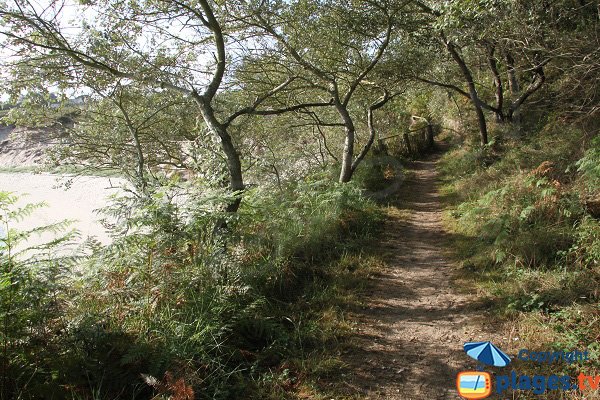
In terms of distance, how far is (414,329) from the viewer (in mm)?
4039

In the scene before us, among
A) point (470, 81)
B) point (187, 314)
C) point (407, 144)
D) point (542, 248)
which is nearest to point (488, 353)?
point (542, 248)

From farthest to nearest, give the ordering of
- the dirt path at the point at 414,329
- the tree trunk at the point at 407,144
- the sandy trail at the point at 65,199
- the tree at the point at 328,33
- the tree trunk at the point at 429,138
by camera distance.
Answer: the tree trunk at the point at 429,138, the tree trunk at the point at 407,144, the sandy trail at the point at 65,199, the tree at the point at 328,33, the dirt path at the point at 414,329

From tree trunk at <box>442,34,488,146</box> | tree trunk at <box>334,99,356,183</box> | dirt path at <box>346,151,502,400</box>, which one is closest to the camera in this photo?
dirt path at <box>346,151,502,400</box>

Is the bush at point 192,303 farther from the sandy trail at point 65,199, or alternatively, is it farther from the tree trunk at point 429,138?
the tree trunk at point 429,138

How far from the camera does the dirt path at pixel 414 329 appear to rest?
3201 mm

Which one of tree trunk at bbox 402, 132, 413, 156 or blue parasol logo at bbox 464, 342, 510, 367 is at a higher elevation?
tree trunk at bbox 402, 132, 413, 156

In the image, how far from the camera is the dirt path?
3.20 m

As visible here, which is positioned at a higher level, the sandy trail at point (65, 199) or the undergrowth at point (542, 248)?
the sandy trail at point (65, 199)

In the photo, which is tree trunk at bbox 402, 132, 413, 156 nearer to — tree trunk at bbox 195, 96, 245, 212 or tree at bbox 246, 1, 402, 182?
tree at bbox 246, 1, 402, 182

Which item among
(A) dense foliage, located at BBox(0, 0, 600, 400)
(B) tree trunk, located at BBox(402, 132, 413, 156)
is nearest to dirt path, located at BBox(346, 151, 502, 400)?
(A) dense foliage, located at BBox(0, 0, 600, 400)

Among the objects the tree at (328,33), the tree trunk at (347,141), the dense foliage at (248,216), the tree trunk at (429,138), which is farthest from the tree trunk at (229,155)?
the tree trunk at (429,138)

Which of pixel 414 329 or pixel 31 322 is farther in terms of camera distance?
pixel 414 329

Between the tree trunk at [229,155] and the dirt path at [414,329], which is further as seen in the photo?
the tree trunk at [229,155]

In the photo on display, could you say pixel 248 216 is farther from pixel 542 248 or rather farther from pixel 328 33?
pixel 328 33
